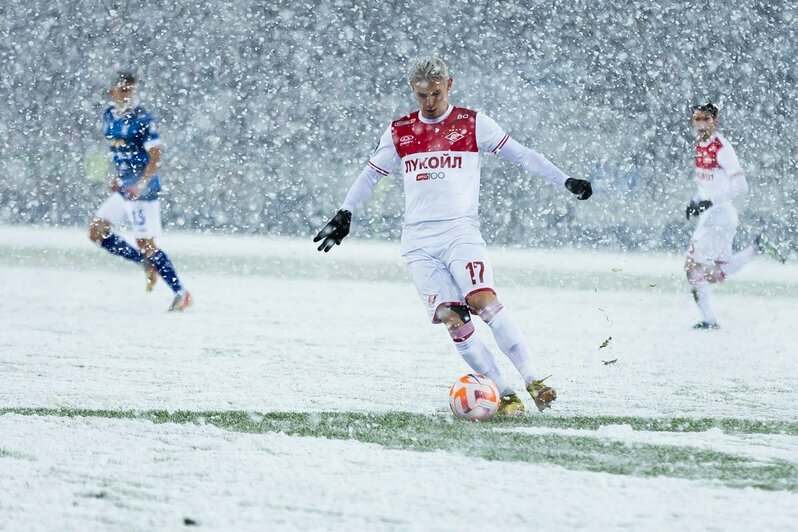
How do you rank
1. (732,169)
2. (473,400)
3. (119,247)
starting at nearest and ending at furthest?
1. (473,400)
2. (732,169)
3. (119,247)

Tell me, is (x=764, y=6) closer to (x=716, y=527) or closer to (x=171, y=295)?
(x=171, y=295)

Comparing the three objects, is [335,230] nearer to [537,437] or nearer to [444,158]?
[444,158]

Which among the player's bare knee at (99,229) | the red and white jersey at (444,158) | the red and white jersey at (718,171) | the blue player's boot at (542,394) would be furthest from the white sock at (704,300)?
the player's bare knee at (99,229)

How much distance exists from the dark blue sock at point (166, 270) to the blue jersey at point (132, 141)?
49 cm

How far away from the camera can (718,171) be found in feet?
30.0

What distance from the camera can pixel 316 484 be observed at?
357 centimetres

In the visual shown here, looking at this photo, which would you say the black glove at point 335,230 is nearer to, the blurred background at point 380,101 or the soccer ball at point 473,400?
the soccer ball at point 473,400

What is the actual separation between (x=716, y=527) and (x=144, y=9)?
21.6 metres

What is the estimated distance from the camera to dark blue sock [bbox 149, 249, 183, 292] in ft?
30.8

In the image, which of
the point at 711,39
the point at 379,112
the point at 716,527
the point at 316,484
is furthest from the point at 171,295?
the point at 711,39

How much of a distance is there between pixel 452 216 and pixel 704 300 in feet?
14.0

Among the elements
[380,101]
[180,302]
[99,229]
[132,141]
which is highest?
[380,101]

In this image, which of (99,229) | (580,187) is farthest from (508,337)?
(99,229)

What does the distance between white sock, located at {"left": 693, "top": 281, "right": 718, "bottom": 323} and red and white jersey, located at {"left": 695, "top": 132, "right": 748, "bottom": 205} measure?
27.4 inches
